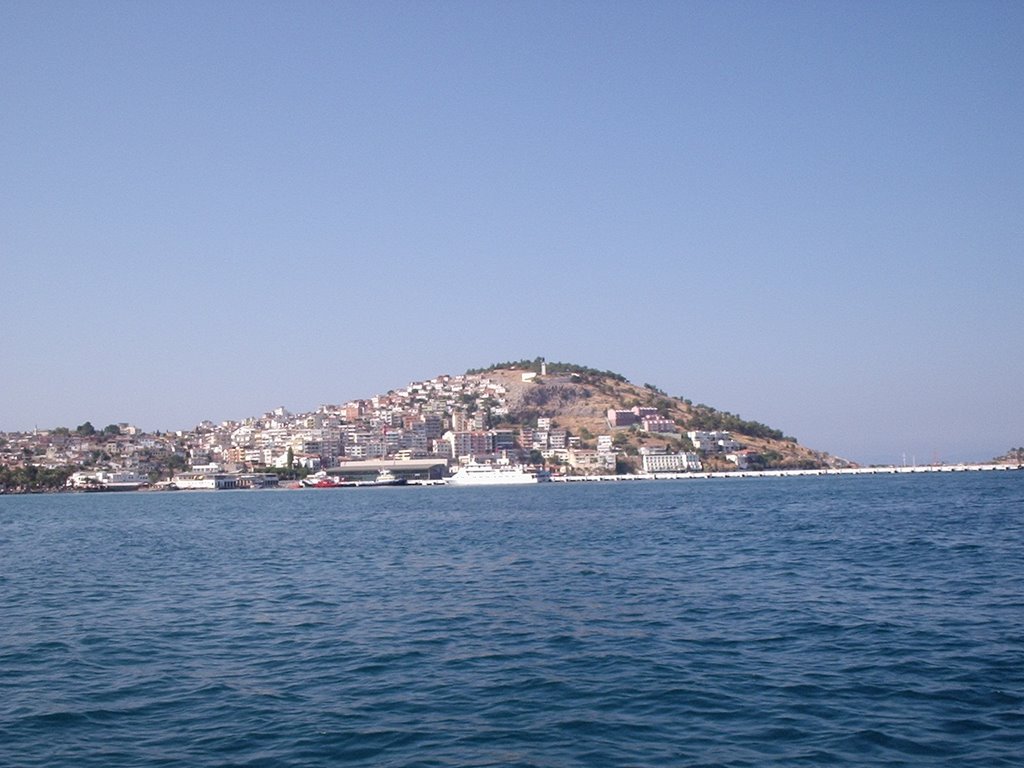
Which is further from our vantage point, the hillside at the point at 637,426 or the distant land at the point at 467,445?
the hillside at the point at 637,426

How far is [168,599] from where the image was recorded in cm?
1950

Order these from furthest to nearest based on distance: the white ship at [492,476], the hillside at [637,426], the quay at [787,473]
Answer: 1. the hillside at [637,426]
2. the quay at [787,473]
3. the white ship at [492,476]

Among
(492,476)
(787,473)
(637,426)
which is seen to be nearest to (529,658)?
(492,476)

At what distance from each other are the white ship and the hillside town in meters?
7.91

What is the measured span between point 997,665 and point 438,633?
→ 7.88 m

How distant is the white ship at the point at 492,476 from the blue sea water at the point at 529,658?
106 m

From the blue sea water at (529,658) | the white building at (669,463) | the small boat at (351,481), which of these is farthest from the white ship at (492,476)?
the blue sea water at (529,658)

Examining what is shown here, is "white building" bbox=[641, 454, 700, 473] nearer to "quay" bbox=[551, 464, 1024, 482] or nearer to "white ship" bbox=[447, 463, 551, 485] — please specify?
"quay" bbox=[551, 464, 1024, 482]

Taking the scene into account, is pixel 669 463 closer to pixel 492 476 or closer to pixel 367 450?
pixel 492 476

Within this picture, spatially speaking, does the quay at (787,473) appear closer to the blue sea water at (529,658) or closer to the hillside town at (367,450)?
the hillside town at (367,450)

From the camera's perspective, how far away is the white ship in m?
134

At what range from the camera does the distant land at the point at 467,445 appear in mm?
153250

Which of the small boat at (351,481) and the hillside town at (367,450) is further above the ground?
the hillside town at (367,450)

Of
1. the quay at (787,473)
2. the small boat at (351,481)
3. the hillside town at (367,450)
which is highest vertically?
the hillside town at (367,450)
